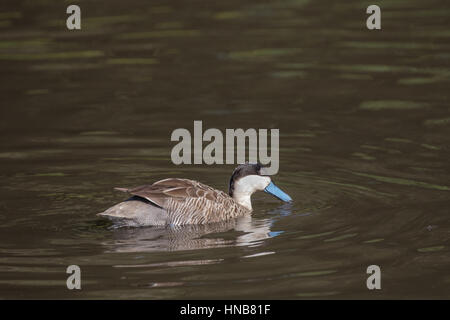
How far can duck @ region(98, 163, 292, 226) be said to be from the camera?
1011cm

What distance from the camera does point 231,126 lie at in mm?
13711

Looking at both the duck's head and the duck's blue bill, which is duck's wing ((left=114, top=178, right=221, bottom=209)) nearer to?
the duck's head

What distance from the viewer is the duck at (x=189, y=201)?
1011cm

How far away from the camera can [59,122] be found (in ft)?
46.4

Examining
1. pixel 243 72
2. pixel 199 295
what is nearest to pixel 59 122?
pixel 243 72

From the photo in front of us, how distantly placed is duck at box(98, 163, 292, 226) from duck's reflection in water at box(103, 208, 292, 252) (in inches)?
4.2

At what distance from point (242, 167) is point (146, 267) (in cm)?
268

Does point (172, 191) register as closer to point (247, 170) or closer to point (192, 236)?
point (192, 236)

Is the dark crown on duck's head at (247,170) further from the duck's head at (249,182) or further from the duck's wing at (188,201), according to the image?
the duck's wing at (188,201)

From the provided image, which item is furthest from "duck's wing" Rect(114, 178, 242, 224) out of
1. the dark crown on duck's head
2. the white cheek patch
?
the dark crown on duck's head

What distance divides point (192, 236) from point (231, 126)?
4004 mm

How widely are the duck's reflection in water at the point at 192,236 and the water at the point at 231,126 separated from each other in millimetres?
35
